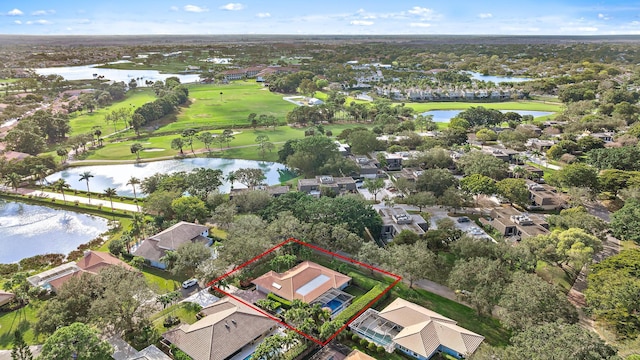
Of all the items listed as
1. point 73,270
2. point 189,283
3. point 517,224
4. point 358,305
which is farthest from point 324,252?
point 73,270

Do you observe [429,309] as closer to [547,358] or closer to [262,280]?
[547,358]

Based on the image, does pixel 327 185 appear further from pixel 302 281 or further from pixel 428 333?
pixel 428 333

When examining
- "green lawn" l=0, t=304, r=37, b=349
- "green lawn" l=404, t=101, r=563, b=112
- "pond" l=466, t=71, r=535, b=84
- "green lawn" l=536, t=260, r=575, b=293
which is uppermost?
"pond" l=466, t=71, r=535, b=84

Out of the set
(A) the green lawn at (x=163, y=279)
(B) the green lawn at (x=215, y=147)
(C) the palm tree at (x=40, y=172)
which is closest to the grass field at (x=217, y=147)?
(B) the green lawn at (x=215, y=147)

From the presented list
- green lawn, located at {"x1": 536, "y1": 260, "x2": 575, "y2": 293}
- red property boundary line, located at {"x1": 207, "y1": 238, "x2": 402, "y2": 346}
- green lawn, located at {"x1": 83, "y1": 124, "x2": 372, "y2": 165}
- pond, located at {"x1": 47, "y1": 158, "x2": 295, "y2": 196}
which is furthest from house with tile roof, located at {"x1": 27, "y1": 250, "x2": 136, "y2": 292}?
green lawn, located at {"x1": 536, "y1": 260, "x2": 575, "y2": 293}

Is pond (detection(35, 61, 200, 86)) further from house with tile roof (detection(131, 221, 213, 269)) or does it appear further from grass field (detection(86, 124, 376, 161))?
house with tile roof (detection(131, 221, 213, 269))

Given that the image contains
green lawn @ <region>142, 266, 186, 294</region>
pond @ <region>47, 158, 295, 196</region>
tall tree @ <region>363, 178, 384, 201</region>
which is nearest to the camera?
green lawn @ <region>142, 266, 186, 294</region>

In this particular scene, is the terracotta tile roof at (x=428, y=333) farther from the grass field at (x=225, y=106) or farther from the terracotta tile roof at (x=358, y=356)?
the grass field at (x=225, y=106)
